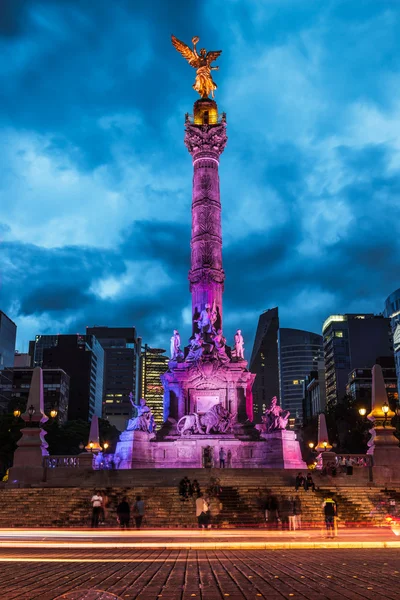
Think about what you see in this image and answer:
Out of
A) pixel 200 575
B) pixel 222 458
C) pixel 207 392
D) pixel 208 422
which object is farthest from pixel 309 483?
pixel 200 575

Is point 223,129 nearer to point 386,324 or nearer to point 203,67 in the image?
point 203,67

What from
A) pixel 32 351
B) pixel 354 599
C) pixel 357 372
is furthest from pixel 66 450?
pixel 32 351

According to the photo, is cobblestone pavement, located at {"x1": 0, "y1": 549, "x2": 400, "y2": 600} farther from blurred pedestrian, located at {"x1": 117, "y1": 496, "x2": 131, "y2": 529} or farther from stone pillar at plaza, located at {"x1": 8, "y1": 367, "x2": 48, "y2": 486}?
stone pillar at plaza, located at {"x1": 8, "y1": 367, "x2": 48, "y2": 486}

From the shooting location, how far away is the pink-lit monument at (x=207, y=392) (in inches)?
1565

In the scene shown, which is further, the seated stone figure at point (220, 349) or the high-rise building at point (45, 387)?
the high-rise building at point (45, 387)

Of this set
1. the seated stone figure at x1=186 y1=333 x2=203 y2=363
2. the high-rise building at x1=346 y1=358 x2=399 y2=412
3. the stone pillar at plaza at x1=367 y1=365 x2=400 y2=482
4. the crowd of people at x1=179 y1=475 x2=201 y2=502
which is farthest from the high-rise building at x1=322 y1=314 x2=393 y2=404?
the crowd of people at x1=179 y1=475 x2=201 y2=502

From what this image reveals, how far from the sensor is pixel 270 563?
10.8 metres

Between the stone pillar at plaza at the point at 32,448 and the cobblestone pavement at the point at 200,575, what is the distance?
1817cm

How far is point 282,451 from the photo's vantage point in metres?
38.9

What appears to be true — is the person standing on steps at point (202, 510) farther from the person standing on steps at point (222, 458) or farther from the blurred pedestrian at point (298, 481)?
the person standing on steps at point (222, 458)

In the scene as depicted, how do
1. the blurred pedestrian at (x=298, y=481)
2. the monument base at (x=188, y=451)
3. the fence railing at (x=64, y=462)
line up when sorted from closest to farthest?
1. the blurred pedestrian at (x=298, y=481)
2. the fence railing at (x=64, y=462)
3. the monument base at (x=188, y=451)

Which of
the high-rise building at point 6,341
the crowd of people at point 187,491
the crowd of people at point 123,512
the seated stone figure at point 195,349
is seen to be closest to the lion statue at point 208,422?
the seated stone figure at point 195,349

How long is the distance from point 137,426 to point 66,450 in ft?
107

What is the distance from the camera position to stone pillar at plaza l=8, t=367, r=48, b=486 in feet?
101
